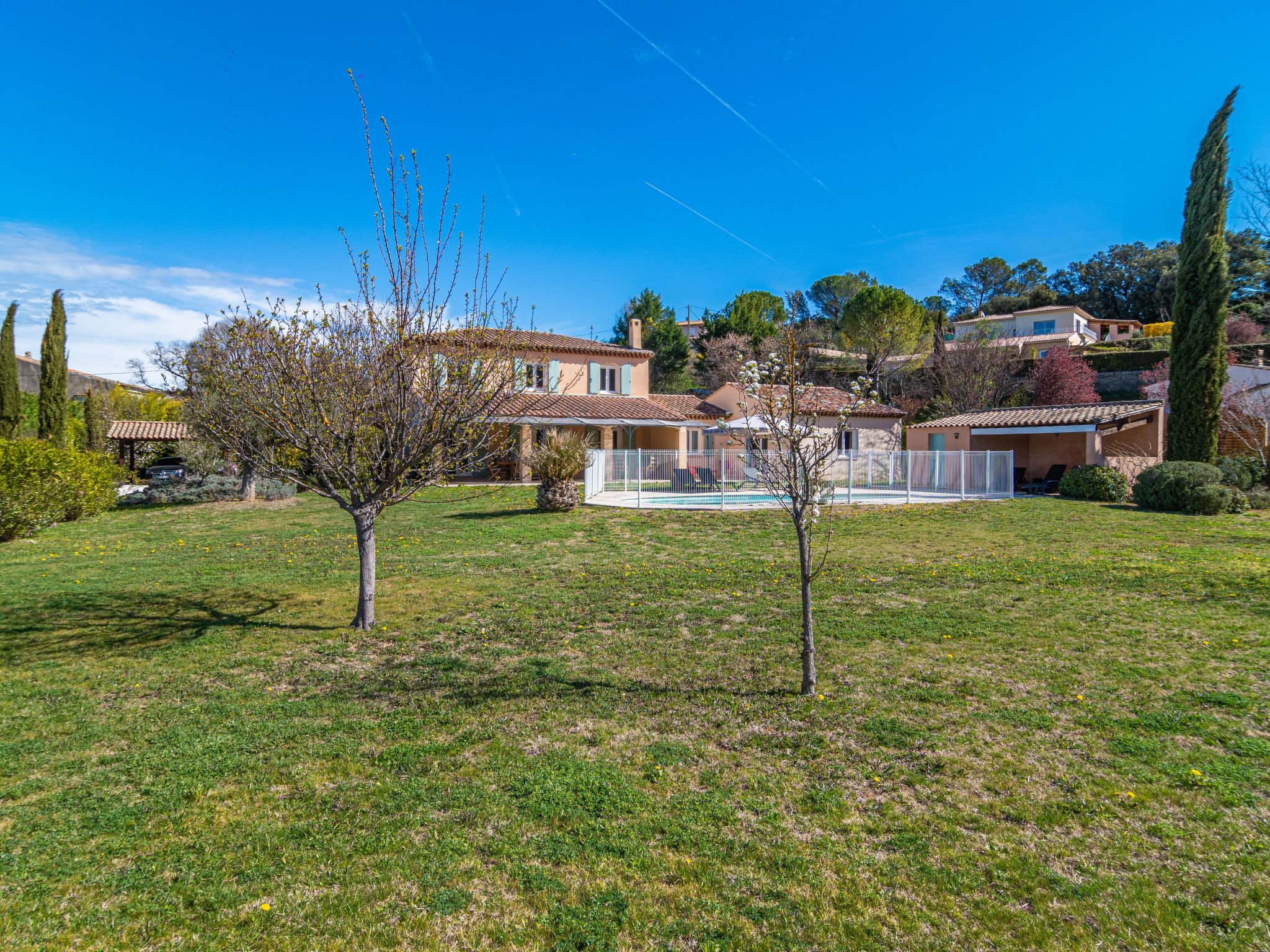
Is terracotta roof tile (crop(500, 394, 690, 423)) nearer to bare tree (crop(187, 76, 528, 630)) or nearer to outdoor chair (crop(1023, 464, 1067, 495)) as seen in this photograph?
outdoor chair (crop(1023, 464, 1067, 495))

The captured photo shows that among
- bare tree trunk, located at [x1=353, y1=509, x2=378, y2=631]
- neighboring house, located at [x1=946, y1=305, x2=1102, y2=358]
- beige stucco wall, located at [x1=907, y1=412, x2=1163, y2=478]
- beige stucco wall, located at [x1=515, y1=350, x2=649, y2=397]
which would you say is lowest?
bare tree trunk, located at [x1=353, y1=509, x2=378, y2=631]

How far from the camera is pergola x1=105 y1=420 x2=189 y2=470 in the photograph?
97.9 feet

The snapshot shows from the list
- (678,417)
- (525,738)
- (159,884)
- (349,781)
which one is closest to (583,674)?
(525,738)

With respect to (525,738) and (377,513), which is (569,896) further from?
(377,513)

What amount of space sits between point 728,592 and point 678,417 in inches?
845

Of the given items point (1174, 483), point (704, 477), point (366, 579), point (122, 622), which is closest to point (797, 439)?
point (366, 579)

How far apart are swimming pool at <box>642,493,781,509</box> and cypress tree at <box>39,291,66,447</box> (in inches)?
844

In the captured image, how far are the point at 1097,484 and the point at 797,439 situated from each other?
67.7 ft

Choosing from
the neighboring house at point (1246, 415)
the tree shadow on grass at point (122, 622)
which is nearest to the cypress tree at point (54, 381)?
the tree shadow on grass at point (122, 622)

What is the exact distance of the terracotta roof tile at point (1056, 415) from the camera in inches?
917

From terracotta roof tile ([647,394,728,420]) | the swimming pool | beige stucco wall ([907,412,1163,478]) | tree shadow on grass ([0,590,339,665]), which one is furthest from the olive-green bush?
tree shadow on grass ([0,590,339,665])

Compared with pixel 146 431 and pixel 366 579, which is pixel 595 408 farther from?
pixel 366 579

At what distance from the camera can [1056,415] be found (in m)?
24.7

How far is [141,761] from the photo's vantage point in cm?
451
